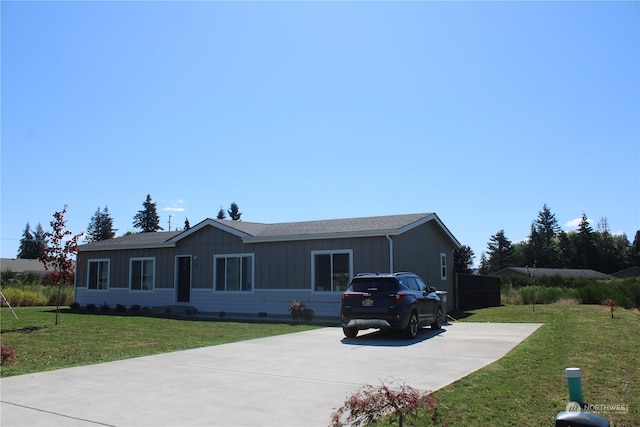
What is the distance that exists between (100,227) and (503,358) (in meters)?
113

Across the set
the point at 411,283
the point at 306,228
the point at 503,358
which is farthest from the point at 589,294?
the point at 503,358

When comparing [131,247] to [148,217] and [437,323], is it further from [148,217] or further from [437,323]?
[148,217]

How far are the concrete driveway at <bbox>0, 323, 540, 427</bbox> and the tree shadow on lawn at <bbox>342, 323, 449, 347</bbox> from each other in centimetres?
23

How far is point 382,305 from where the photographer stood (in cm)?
1227

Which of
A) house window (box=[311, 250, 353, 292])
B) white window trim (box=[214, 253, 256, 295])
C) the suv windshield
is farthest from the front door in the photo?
the suv windshield

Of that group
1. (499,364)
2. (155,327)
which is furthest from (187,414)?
(155,327)

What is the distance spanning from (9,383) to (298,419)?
4486mm

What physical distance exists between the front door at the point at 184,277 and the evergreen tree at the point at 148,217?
217 ft

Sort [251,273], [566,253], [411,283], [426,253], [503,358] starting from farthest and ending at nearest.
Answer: [566,253], [426,253], [251,273], [411,283], [503,358]

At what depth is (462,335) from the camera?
1310cm

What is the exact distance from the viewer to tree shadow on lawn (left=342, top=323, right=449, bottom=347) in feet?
38.5

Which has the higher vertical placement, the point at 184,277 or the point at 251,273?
the point at 251,273

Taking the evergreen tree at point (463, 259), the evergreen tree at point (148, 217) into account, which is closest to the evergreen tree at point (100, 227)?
the evergreen tree at point (148, 217)

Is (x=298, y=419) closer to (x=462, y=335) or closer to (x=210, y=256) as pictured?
(x=462, y=335)
